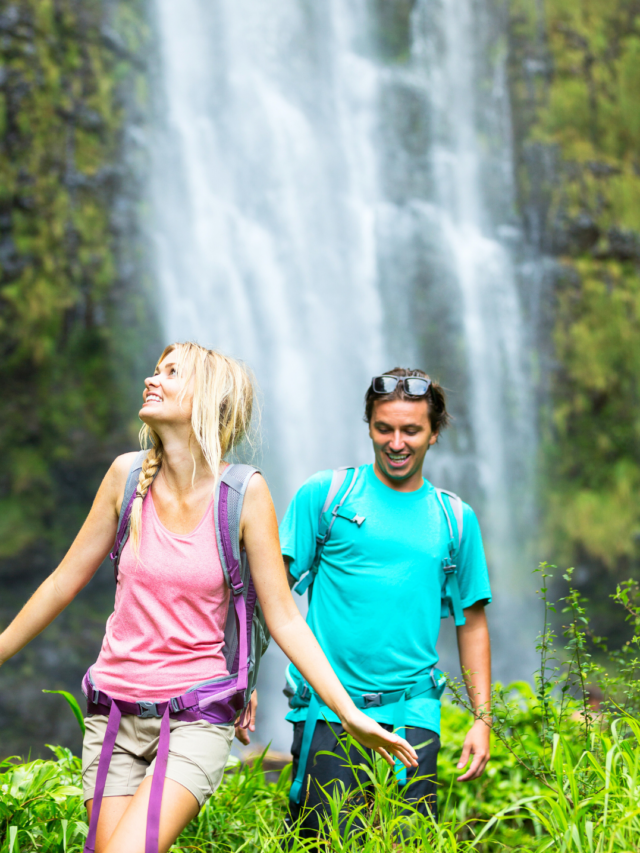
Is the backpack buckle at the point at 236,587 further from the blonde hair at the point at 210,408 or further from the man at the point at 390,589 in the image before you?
the man at the point at 390,589

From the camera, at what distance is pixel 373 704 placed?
2.50m

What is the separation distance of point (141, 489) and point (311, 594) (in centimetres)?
95

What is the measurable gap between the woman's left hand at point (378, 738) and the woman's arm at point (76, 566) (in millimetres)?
844

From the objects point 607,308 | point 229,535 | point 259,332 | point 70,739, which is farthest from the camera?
point 607,308

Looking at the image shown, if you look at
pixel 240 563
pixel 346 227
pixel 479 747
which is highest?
pixel 346 227

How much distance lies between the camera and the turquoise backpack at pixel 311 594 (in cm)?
251

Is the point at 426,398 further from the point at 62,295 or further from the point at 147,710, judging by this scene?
the point at 62,295

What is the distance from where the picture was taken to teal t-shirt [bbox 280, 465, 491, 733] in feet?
8.38

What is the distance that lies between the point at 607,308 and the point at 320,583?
1403 cm

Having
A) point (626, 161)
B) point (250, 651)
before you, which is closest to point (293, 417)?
point (626, 161)

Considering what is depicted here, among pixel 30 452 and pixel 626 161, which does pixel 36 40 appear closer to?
pixel 30 452

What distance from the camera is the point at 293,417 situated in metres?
12.5

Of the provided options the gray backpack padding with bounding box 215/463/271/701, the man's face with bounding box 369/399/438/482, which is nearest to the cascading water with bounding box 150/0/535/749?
the man's face with bounding box 369/399/438/482

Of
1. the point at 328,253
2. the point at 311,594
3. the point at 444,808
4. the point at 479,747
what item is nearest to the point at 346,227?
the point at 328,253
